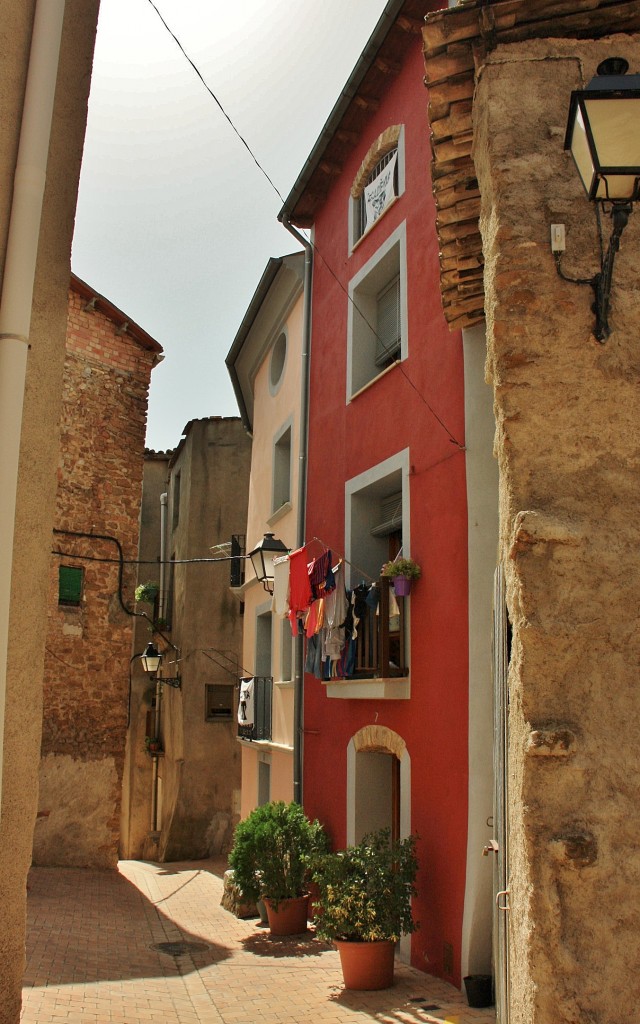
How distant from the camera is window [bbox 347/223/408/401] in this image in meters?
10.5

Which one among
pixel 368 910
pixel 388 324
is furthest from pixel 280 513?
pixel 368 910

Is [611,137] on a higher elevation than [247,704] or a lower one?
higher

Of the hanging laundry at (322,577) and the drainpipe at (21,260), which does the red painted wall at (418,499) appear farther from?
the drainpipe at (21,260)

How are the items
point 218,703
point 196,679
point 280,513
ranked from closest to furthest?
point 280,513
point 196,679
point 218,703

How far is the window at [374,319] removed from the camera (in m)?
10.5

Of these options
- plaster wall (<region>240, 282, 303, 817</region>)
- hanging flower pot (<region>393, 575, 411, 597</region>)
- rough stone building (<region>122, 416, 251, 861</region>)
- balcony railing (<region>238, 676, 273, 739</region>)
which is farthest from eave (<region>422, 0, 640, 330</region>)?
rough stone building (<region>122, 416, 251, 861</region>)

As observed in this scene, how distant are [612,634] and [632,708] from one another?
1.07 feet

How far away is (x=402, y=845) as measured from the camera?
789 cm

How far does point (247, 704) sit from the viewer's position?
13.6m

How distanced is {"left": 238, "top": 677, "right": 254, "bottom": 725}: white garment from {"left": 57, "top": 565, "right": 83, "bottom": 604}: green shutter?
10.9ft

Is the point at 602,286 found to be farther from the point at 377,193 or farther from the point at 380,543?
the point at 377,193

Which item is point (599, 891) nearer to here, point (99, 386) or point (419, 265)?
point (419, 265)

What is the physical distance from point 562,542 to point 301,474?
8402 millimetres

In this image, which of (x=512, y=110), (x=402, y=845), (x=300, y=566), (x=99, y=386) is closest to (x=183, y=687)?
(x=99, y=386)
